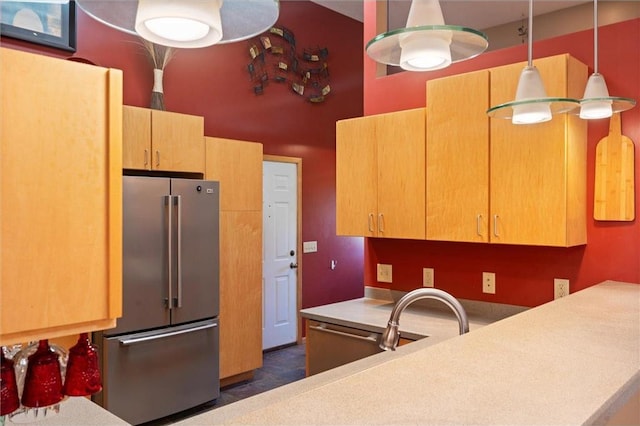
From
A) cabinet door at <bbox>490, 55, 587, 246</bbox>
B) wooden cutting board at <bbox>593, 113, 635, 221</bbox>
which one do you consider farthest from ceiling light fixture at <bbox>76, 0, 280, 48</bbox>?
wooden cutting board at <bbox>593, 113, 635, 221</bbox>

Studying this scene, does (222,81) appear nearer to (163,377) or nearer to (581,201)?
(163,377)

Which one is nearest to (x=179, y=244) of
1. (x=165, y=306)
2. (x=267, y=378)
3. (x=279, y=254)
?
(x=165, y=306)

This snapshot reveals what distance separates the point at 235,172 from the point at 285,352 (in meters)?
2.10

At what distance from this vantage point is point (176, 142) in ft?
12.0

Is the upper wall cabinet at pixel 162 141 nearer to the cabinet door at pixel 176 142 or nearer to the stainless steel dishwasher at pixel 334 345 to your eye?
the cabinet door at pixel 176 142

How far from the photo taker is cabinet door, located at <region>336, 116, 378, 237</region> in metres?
3.19

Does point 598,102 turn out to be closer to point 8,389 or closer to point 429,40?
point 429,40

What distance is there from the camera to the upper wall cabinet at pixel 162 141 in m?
3.40

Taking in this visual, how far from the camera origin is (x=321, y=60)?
18.3 feet

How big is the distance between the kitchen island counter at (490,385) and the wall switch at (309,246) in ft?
12.3

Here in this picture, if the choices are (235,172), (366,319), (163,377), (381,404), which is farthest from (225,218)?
(381,404)

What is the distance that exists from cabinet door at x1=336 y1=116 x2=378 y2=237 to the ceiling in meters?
2.43

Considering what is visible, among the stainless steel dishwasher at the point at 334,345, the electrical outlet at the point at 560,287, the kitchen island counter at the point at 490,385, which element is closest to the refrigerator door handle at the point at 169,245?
the stainless steel dishwasher at the point at 334,345

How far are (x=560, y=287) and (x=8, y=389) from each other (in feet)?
8.65
